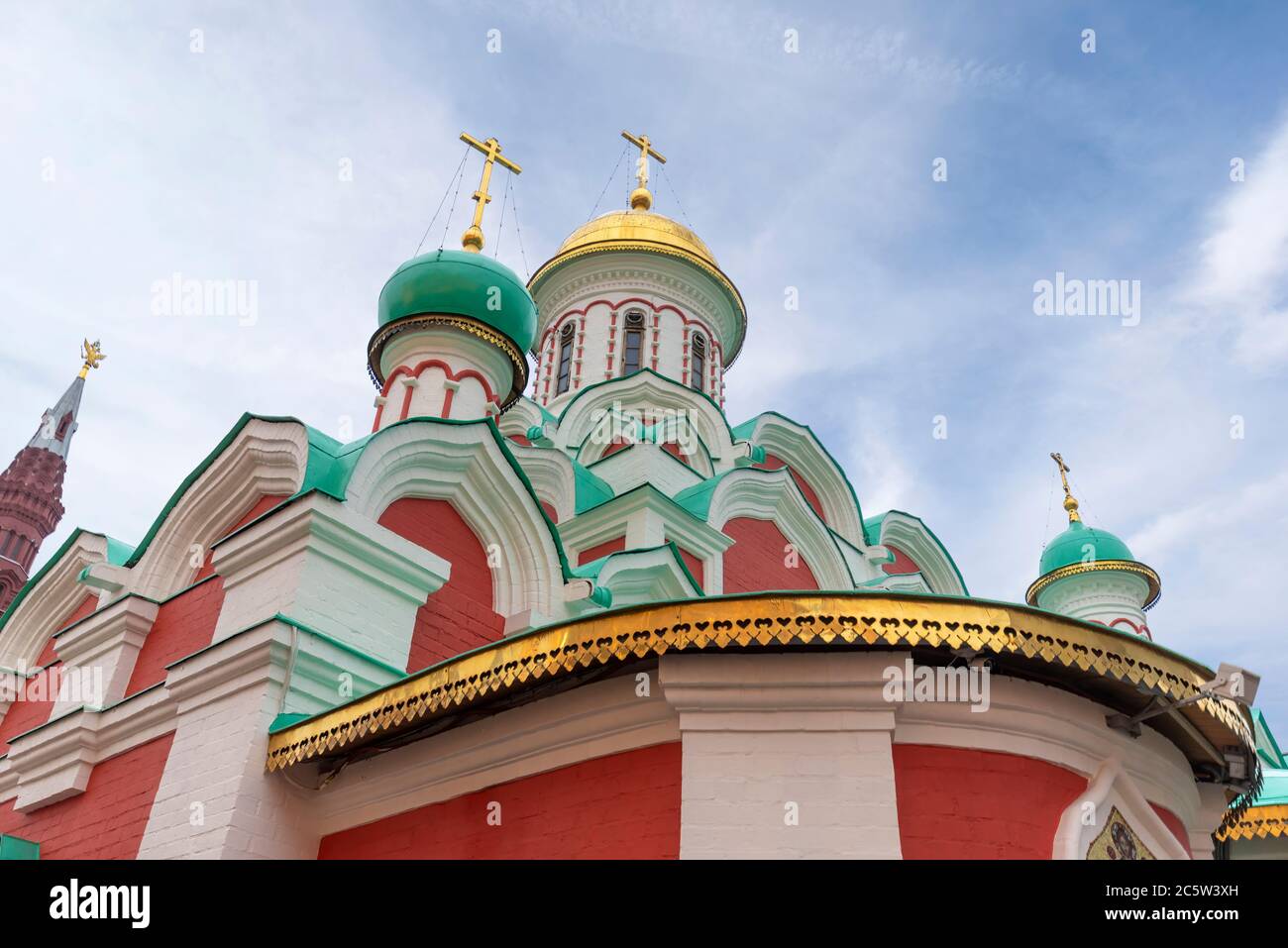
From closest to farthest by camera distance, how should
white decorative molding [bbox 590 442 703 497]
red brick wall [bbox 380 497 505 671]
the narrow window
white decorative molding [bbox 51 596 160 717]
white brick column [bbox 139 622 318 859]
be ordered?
white brick column [bbox 139 622 318 859] → red brick wall [bbox 380 497 505 671] → white decorative molding [bbox 51 596 160 717] → white decorative molding [bbox 590 442 703 497] → the narrow window

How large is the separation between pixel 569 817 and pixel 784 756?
0.82m

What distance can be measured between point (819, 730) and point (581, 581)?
3.20 meters

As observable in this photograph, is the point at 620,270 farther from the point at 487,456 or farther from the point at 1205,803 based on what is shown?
the point at 1205,803

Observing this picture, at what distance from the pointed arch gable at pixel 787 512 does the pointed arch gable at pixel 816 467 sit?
5.62 feet

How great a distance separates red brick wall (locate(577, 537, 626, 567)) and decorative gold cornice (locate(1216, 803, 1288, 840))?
4636 millimetres

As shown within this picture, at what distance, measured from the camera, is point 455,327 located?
7711mm

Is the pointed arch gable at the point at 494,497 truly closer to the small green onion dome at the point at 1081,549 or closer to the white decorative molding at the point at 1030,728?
the white decorative molding at the point at 1030,728

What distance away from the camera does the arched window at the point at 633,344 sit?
12.5 m

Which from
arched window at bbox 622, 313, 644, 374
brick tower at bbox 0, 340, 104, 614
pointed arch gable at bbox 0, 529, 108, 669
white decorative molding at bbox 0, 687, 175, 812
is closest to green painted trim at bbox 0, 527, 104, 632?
pointed arch gable at bbox 0, 529, 108, 669

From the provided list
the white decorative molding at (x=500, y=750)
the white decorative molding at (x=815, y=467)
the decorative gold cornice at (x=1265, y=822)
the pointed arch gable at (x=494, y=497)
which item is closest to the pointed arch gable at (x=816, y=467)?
the white decorative molding at (x=815, y=467)

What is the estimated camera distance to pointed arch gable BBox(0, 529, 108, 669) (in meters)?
7.71

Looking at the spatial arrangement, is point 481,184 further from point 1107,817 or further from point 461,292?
point 1107,817

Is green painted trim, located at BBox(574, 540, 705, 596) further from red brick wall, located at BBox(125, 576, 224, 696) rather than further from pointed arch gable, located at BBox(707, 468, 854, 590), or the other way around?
red brick wall, located at BBox(125, 576, 224, 696)
